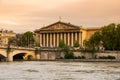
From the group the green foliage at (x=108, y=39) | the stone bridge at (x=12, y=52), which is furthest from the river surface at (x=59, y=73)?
the green foliage at (x=108, y=39)

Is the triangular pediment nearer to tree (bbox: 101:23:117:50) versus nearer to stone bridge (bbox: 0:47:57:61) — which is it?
stone bridge (bbox: 0:47:57:61)

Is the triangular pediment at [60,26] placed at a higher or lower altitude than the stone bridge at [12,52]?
higher

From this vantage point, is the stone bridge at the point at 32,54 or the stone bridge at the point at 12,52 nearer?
the stone bridge at the point at 12,52

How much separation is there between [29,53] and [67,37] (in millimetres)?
42149

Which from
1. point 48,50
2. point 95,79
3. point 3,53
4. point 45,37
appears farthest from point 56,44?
point 95,79

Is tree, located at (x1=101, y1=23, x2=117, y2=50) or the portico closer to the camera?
tree, located at (x1=101, y1=23, x2=117, y2=50)

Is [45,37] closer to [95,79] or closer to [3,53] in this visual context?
[3,53]

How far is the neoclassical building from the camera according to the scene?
588ft

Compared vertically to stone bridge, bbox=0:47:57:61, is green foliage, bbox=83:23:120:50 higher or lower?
higher

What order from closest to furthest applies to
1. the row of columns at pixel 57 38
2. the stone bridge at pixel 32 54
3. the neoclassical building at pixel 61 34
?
the stone bridge at pixel 32 54
the neoclassical building at pixel 61 34
the row of columns at pixel 57 38

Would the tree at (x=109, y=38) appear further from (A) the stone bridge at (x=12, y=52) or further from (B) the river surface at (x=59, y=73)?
(B) the river surface at (x=59, y=73)

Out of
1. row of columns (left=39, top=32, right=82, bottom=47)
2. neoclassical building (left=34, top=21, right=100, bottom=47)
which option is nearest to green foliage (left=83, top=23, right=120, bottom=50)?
neoclassical building (left=34, top=21, right=100, bottom=47)

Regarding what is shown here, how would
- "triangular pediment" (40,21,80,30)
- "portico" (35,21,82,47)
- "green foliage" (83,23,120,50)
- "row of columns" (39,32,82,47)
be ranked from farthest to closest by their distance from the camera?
"row of columns" (39,32,82,47)
"triangular pediment" (40,21,80,30)
"portico" (35,21,82,47)
"green foliage" (83,23,120,50)

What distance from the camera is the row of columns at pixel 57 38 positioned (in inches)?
7092
